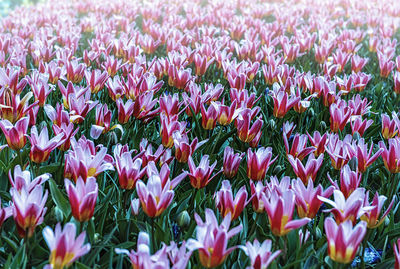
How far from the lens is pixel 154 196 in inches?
63.9

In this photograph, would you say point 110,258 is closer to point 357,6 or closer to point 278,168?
point 278,168

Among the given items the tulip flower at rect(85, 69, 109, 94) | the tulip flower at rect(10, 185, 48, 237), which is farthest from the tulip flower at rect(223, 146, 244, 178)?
the tulip flower at rect(85, 69, 109, 94)

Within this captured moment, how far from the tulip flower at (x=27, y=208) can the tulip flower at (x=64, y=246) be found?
7.5 inches

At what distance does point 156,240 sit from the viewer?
1.70m

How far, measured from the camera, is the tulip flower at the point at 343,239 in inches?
53.0

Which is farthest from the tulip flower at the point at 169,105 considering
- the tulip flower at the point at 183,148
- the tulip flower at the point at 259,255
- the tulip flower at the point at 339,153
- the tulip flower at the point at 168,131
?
the tulip flower at the point at 259,255

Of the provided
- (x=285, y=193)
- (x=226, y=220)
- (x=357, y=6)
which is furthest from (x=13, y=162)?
(x=357, y=6)

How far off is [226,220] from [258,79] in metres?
2.66

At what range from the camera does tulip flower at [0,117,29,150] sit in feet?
6.46

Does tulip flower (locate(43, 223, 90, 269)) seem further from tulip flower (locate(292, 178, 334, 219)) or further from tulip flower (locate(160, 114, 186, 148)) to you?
tulip flower (locate(160, 114, 186, 148))

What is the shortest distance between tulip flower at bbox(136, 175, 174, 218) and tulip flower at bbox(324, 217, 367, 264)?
0.53 meters

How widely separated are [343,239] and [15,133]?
1.37 metres

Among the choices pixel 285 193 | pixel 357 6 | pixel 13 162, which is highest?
pixel 285 193

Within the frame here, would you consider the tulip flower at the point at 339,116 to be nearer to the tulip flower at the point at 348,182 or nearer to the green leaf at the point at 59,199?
the tulip flower at the point at 348,182
